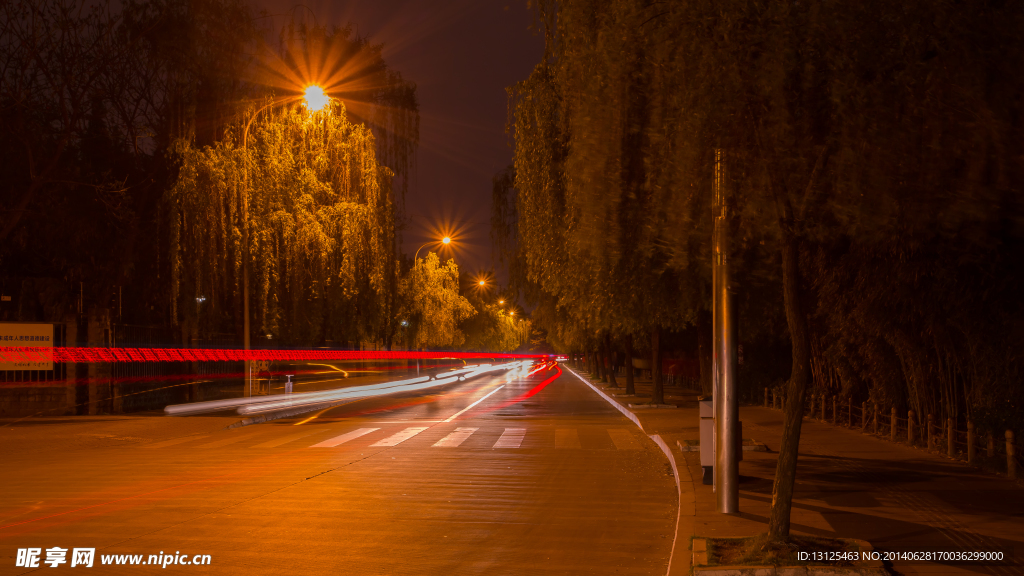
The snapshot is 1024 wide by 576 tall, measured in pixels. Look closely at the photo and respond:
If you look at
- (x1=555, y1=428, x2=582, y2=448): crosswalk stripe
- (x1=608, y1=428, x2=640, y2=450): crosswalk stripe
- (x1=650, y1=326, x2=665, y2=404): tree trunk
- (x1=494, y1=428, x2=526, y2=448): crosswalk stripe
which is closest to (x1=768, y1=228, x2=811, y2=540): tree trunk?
(x1=608, y1=428, x2=640, y2=450): crosswalk stripe

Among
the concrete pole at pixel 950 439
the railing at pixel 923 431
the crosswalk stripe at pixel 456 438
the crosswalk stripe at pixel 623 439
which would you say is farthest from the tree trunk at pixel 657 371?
the concrete pole at pixel 950 439

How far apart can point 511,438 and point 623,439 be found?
2.51m

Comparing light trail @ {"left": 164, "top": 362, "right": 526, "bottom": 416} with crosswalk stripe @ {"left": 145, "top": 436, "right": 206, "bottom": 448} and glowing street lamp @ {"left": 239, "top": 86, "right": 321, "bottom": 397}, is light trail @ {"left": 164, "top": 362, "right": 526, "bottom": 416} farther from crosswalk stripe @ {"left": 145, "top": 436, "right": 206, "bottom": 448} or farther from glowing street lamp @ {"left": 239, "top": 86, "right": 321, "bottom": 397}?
crosswalk stripe @ {"left": 145, "top": 436, "right": 206, "bottom": 448}

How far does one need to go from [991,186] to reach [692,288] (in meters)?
9.07

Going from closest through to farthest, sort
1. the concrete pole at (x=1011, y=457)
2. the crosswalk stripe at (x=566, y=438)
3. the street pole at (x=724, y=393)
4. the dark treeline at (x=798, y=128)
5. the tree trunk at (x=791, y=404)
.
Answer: the dark treeline at (x=798, y=128) < the tree trunk at (x=791, y=404) < the street pole at (x=724, y=393) < the concrete pole at (x=1011, y=457) < the crosswalk stripe at (x=566, y=438)

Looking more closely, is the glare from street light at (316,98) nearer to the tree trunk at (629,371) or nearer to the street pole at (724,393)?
the tree trunk at (629,371)

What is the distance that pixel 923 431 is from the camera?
54.3 ft

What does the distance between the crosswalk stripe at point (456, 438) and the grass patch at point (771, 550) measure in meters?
10.3

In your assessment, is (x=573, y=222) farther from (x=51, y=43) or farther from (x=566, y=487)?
(x=51, y=43)

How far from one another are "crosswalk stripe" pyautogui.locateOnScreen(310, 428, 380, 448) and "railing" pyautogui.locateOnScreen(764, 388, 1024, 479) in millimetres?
11257

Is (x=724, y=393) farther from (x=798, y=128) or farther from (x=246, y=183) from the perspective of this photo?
(x=246, y=183)

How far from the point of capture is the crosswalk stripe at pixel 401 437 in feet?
59.3

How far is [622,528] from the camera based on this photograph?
9312 mm

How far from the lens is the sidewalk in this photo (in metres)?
7.88
